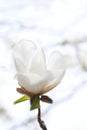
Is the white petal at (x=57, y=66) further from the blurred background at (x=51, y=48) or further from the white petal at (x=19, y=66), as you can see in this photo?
the blurred background at (x=51, y=48)

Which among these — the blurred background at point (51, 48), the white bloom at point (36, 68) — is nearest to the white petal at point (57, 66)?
the white bloom at point (36, 68)

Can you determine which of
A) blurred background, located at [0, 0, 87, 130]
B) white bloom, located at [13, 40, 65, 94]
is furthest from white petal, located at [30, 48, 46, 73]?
blurred background, located at [0, 0, 87, 130]

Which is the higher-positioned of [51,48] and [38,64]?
[38,64]

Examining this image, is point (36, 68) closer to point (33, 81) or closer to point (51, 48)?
point (33, 81)

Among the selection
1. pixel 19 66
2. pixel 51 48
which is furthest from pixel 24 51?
pixel 51 48

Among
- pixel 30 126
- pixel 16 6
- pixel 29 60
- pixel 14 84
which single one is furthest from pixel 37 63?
pixel 16 6

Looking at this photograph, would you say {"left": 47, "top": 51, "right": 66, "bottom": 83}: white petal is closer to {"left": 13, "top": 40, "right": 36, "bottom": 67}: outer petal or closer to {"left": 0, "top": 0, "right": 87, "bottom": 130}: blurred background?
{"left": 13, "top": 40, "right": 36, "bottom": 67}: outer petal
